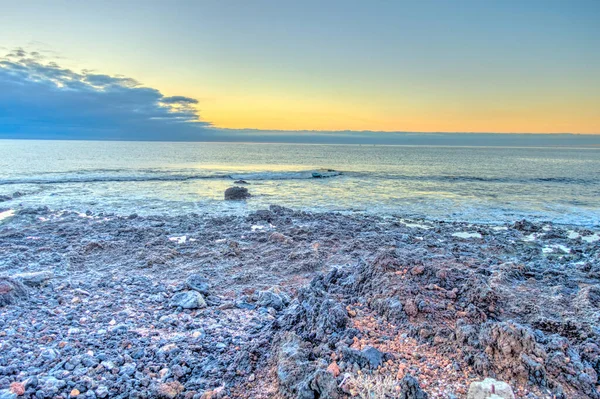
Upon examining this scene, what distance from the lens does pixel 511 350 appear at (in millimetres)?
3174

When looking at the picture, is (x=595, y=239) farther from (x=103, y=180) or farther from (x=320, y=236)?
(x=103, y=180)

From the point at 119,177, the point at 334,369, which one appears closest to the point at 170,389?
the point at 334,369

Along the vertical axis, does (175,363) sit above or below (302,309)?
below

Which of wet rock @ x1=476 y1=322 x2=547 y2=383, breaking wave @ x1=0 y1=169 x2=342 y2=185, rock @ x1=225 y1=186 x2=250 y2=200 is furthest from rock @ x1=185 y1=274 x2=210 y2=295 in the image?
breaking wave @ x1=0 y1=169 x2=342 y2=185

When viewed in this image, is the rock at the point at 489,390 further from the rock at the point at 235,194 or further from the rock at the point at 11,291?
the rock at the point at 235,194

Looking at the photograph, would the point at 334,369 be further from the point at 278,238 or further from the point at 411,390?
the point at 278,238

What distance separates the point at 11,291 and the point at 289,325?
4.30 meters

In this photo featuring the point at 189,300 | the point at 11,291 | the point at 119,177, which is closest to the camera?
the point at 11,291

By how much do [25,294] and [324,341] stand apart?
15.5 ft

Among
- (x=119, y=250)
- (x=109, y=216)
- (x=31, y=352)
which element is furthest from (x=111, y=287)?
(x=109, y=216)

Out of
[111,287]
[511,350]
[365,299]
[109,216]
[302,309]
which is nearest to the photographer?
[511,350]

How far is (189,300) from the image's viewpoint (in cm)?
513

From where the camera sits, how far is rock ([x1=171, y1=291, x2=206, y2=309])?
5.05m

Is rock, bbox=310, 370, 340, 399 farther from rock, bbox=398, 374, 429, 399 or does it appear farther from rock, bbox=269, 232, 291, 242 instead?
rock, bbox=269, 232, 291, 242
